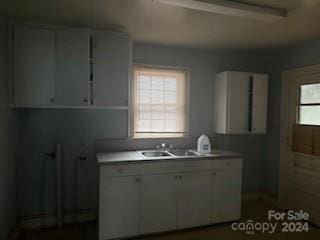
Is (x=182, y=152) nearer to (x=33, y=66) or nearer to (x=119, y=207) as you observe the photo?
(x=119, y=207)

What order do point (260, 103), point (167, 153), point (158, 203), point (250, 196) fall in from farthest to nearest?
point (250, 196), point (260, 103), point (167, 153), point (158, 203)

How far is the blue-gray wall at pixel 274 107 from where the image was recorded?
353 cm

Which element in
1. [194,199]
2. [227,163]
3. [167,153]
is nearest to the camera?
[194,199]

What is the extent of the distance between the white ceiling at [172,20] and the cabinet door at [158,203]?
1.70m

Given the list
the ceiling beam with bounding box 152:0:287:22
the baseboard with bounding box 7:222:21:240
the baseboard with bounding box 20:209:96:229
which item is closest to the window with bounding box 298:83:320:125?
the ceiling beam with bounding box 152:0:287:22

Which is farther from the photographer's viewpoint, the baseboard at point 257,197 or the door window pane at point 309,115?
the baseboard at point 257,197

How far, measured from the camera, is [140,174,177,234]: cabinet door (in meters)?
2.78

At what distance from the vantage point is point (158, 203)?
9.28ft

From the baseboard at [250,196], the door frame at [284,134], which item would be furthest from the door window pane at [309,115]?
the baseboard at [250,196]

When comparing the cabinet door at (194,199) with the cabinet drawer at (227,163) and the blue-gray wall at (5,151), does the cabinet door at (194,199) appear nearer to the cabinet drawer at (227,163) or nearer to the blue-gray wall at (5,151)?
the cabinet drawer at (227,163)

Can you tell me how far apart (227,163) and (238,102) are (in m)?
0.93

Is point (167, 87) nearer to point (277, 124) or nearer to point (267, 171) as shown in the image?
point (277, 124)

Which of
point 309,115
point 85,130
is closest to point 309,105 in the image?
point 309,115

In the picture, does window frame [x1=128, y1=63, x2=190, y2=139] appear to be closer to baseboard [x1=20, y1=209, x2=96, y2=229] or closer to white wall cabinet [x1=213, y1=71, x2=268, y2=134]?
white wall cabinet [x1=213, y1=71, x2=268, y2=134]
